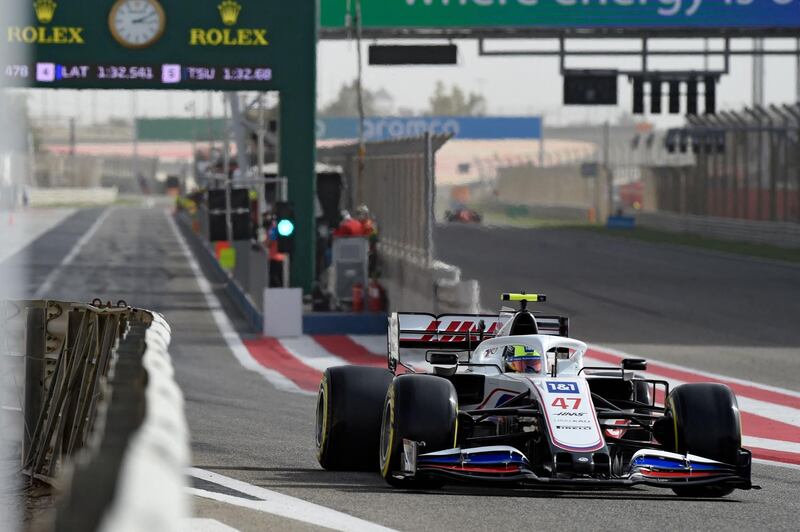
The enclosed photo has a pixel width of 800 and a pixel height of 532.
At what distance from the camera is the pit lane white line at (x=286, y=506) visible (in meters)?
8.52

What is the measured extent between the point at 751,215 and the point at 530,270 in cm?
1814

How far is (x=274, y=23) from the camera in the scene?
1029 inches

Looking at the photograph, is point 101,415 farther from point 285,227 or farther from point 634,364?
point 285,227

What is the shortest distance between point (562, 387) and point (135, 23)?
17597 mm

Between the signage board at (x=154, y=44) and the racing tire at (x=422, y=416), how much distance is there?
1677 centimetres

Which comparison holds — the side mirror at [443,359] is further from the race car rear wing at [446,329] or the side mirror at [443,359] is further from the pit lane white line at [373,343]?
the pit lane white line at [373,343]

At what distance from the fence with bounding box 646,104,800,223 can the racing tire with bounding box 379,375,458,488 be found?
39.5 meters

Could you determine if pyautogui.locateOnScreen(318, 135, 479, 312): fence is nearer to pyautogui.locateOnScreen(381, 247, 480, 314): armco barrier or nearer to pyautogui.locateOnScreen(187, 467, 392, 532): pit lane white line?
pyautogui.locateOnScreen(381, 247, 480, 314): armco barrier

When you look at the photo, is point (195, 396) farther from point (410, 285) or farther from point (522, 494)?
point (410, 285)

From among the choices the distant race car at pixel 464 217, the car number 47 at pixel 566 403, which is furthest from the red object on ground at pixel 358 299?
the distant race car at pixel 464 217

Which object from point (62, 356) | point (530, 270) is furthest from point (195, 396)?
point (530, 270)

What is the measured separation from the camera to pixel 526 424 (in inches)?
388

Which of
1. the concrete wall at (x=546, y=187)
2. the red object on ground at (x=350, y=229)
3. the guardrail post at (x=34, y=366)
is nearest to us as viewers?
the guardrail post at (x=34, y=366)

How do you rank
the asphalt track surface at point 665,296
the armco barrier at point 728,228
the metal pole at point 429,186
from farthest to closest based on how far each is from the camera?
the armco barrier at point 728,228 < the metal pole at point 429,186 < the asphalt track surface at point 665,296
